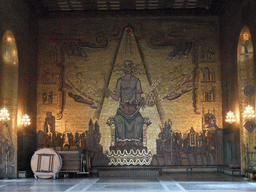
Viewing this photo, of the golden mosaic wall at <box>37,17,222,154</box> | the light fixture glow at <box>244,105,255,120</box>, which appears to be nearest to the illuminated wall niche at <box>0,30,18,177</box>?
the golden mosaic wall at <box>37,17,222,154</box>

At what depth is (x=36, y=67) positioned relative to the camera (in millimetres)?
20281

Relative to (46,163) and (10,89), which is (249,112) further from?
(10,89)

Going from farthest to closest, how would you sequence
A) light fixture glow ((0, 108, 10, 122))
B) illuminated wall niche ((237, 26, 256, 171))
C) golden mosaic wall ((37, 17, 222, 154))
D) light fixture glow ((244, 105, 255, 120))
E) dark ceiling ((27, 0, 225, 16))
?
golden mosaic wall ((37, 17, 222, 154)) < dark ceiling ((27, 0, 225, 16)) < illuminated wall niche ((237, 26, 256, 171)) < light fixture glow ((0, 108, 10, 122)) < light fixture glow ((244, 105, 255, 120))

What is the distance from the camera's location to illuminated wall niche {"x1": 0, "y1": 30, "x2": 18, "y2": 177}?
1673cm

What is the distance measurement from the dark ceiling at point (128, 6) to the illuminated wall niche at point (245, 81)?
326 centimetres

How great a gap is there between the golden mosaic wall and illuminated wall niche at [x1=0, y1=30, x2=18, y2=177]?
3.11 m

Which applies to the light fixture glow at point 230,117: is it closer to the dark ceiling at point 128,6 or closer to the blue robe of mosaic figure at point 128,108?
the blue robe of mosaic figure at point 128,108

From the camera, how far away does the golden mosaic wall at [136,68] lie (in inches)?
788

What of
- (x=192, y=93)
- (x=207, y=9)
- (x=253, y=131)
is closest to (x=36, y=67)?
(x=192, y=93)

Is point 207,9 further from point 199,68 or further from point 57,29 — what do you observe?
point 57,29

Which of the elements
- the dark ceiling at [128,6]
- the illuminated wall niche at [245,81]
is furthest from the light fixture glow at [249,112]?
the dark ceiling at [128,6]

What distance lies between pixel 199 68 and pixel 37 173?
9.93 metres

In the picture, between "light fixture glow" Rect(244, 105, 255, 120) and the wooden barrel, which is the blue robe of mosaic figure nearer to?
the wooden barrel

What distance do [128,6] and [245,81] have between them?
24.2 ft
